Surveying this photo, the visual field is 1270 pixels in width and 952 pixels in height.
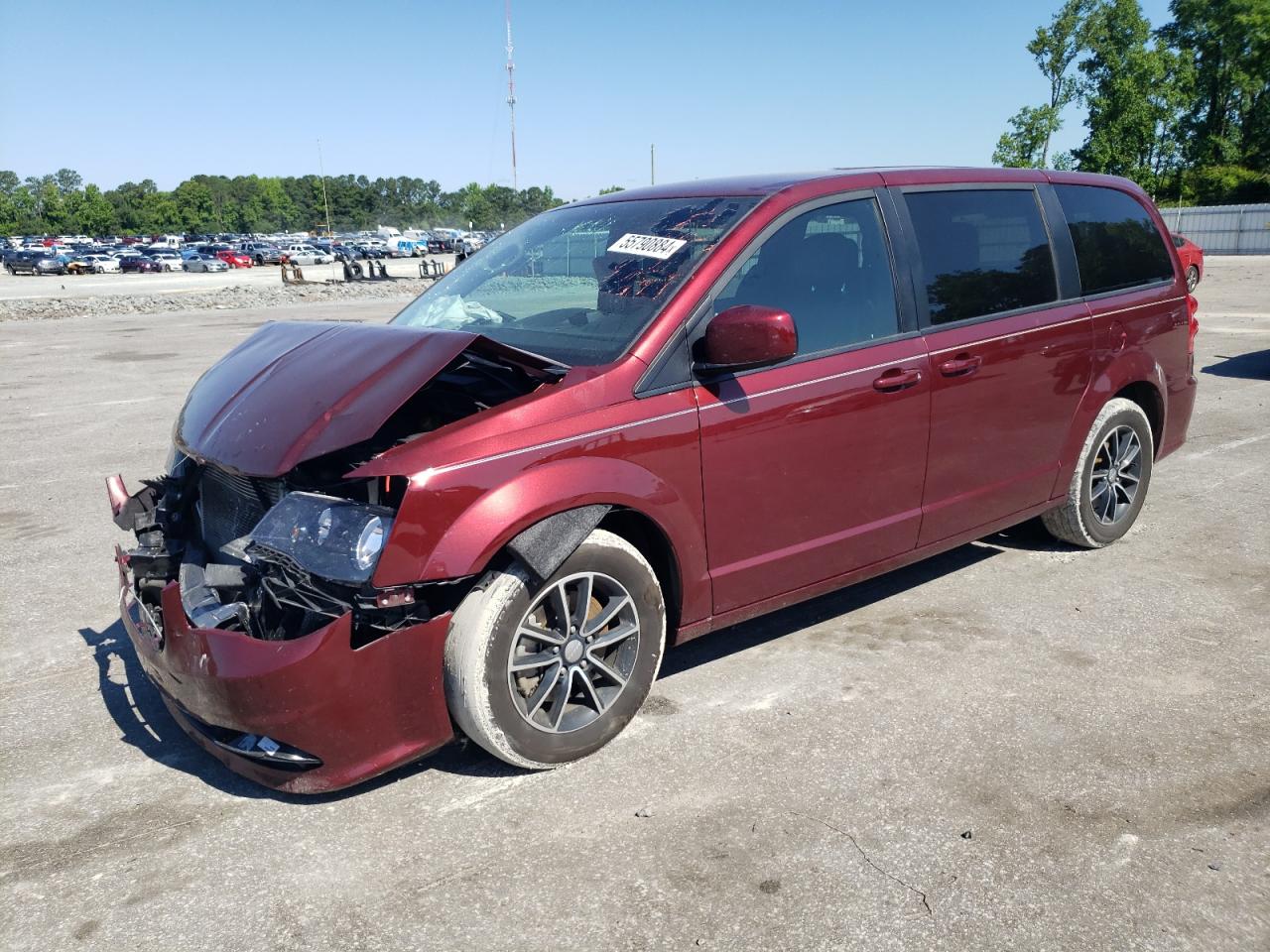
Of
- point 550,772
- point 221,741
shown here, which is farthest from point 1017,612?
point 221,741

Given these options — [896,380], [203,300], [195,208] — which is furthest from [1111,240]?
[195,208]

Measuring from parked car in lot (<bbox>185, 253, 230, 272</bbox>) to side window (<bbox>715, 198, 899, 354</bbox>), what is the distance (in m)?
66.0

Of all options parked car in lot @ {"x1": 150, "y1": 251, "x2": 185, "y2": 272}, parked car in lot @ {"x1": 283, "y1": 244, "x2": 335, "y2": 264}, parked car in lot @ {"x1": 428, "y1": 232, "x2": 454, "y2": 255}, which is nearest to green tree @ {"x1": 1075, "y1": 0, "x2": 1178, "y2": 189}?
parked car in lot @ {"x1": 428, "y1": 232, "x2": 454, "y2": 255}

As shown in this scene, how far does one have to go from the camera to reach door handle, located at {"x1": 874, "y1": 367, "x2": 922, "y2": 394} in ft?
12.8

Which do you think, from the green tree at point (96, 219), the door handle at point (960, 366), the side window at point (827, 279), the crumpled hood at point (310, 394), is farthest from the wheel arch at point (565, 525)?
the green tree at point (96, 219)

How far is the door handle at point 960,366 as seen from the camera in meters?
4.12

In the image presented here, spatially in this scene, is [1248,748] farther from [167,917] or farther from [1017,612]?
[167,917]

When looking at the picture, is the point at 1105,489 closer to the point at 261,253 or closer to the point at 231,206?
the point at 261,253

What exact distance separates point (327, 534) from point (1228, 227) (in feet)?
169

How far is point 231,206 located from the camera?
165 metres

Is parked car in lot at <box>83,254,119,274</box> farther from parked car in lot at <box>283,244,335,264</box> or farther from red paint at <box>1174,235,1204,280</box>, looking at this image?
red paint at <box>1174,235,1204,280</box>

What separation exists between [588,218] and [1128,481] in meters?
3.28

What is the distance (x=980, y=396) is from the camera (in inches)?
169

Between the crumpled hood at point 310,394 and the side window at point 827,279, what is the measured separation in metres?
1.10
